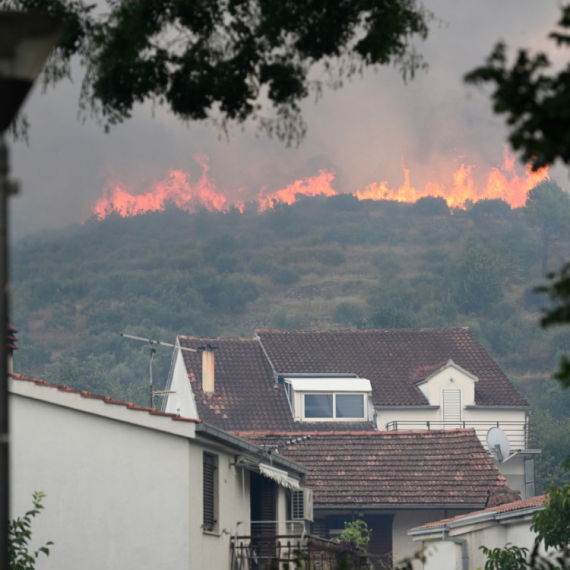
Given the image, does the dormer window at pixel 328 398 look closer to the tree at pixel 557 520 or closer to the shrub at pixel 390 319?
the tree at pixel 557 520

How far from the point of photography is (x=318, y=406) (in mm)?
51031

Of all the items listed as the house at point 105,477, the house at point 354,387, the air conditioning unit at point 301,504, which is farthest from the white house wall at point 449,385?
the house at point 105,477

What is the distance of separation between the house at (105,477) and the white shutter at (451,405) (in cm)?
3492

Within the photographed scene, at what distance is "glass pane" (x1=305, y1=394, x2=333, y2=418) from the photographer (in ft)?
167

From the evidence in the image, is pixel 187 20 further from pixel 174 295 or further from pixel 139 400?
pixel 174 295

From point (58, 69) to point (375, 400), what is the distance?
145 ft

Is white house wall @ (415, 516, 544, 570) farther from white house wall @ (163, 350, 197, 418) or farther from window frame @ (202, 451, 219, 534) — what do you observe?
white house wall @ (163, 350, 197, 418)

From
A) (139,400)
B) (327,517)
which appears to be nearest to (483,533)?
(327,517)

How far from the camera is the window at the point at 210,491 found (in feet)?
68.5

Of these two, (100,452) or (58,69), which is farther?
(100,452)

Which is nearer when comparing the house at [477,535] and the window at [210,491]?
the window at [210,491]

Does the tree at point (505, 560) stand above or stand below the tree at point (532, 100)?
below

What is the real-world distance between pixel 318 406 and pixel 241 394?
141 inches

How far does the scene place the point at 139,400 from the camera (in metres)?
103
